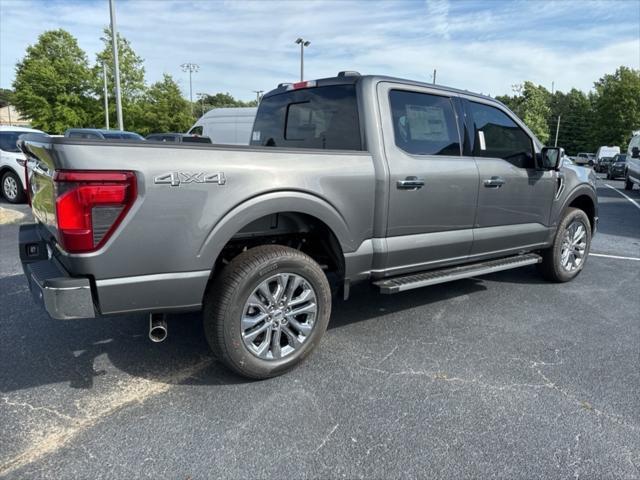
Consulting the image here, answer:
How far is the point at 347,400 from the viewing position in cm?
281

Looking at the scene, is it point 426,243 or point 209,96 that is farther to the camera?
point 209,96

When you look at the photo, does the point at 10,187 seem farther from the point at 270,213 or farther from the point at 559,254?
the point at 559,254

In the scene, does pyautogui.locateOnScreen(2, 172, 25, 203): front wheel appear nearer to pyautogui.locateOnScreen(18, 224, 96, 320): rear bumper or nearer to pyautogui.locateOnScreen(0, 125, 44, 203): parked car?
pyautogui.locateOnScreen(0, 125, 44, 203): parked car

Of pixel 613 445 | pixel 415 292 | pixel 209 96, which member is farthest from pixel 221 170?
pixel 209 96

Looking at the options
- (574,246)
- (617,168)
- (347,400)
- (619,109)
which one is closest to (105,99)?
(617,168)

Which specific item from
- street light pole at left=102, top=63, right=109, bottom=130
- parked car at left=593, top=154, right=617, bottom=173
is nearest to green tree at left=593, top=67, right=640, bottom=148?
parked car at left=593, top=154, right=617, bottom=173

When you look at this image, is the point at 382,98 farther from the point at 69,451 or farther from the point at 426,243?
the point at 69,451

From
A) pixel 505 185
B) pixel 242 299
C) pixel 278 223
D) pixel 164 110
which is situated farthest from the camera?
pixel 164 110

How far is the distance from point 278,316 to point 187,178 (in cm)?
103

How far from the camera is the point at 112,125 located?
1628 inches

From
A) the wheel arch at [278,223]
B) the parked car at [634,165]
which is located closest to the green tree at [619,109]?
the parked car at [634,165]

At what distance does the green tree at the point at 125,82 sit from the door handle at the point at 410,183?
4027cm

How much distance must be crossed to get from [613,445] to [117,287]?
265 centimetres

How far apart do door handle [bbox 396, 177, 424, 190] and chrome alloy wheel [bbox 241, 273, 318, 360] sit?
100cm
